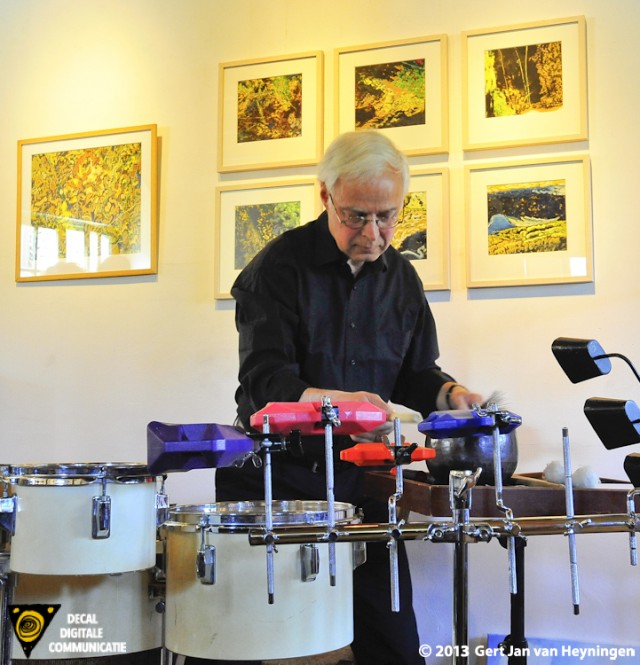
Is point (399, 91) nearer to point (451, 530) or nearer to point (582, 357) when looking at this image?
point (582, 357)

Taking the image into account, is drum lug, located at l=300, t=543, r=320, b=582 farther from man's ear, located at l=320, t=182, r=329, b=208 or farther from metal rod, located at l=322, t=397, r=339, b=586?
man's ear, located at l=320, t=182, r=329, b=208

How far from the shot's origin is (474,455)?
223 cm

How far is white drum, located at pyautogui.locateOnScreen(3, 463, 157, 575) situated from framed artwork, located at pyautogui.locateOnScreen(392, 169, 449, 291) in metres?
1.34

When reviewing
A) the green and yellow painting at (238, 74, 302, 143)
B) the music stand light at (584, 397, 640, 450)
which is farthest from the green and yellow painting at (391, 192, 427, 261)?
the music stand light at (584, 397, 640, 450)

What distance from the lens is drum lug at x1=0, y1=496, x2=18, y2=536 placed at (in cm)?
210

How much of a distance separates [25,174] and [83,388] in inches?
36.6

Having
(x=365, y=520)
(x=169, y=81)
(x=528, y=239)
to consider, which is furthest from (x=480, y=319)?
(x=169, y=81)

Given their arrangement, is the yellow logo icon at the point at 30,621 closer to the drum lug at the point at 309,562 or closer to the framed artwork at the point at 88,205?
the drum lug at the point at 309,562

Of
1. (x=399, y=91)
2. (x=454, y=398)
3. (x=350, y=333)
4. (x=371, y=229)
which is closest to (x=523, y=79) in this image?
(x=399, y=91)

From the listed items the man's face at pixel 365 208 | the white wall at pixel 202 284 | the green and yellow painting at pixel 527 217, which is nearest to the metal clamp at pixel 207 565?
the man's face at pixel 365 208

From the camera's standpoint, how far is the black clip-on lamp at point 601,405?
168 centimetres

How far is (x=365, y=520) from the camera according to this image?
98.6 inches

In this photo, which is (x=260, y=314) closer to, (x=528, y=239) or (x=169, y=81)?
(x=528, y=239)

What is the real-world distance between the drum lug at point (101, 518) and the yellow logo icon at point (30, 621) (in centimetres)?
24
